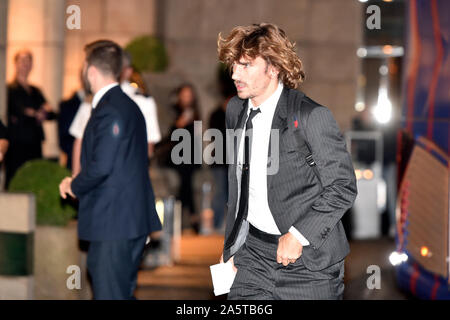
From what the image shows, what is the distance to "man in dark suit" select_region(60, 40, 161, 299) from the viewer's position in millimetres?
5957

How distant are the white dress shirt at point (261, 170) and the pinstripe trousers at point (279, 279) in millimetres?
106

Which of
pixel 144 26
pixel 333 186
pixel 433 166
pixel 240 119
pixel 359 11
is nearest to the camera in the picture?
pixel 333 186

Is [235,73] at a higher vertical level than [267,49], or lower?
lower

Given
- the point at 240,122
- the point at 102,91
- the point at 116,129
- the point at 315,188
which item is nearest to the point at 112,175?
the point at 116,129

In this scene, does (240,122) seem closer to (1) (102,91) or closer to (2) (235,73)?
(2) (235,73)

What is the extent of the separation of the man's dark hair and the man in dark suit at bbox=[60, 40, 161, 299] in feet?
0.38

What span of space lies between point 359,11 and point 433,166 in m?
10.7

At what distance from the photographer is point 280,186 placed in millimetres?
Answer: 4438

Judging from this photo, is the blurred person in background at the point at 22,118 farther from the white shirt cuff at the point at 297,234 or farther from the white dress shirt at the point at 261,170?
the white shirt cuff at the point at 297,234

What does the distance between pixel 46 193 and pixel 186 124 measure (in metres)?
4.90

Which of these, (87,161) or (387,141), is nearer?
(87,161)

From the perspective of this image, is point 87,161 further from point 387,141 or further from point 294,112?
point 387,141

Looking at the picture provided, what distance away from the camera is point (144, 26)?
16516mm
